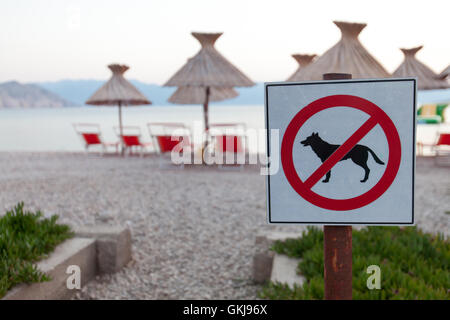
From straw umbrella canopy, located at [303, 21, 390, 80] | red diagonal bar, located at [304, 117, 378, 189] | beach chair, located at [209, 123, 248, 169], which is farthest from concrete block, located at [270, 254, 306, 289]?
beach chair, located at [209, 123, 248, 169]

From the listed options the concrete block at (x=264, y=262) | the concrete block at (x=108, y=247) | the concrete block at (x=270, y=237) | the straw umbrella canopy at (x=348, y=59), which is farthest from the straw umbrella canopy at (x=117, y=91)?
the concrete block at (x=264, y=262)

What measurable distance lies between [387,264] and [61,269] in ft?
7.14

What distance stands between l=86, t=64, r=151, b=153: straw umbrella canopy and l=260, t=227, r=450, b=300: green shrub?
10.4 meters

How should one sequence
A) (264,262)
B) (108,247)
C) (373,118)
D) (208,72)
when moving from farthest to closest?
(208,72) → (108,247) → (264,262) → (373,118)

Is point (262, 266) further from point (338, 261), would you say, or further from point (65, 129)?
point (65, 129)

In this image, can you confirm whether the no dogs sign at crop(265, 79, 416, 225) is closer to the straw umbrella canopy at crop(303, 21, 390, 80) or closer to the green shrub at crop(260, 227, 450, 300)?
the green shrub at crop(260, 227, 450, 300)

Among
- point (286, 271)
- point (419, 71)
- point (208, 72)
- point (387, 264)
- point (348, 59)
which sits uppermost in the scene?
point (419, 71)

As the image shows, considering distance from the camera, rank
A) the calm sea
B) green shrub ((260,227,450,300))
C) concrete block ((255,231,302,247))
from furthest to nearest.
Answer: the calm sea → concrete block ((255,231,302,247)) → green shrub ((260,227,450,300))

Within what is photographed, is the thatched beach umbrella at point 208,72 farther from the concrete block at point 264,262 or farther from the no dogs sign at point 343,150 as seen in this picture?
the no dogs sign at point 343,150

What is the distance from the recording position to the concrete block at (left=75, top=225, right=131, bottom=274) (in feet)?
11.0

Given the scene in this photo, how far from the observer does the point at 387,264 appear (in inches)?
101

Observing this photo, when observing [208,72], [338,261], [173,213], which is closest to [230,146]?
[208,72]

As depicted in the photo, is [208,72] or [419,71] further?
[419,71]
